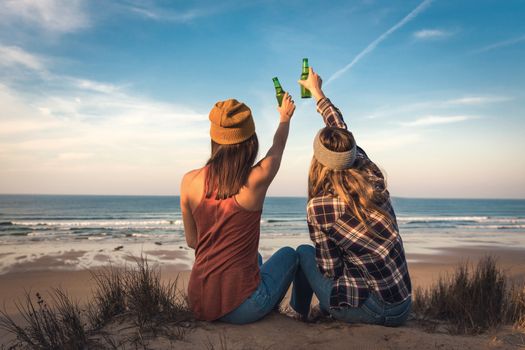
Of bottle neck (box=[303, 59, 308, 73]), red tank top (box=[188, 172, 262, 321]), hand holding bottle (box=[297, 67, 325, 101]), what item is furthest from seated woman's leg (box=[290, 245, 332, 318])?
bottle neck (box=[303, 59, 308, 73])

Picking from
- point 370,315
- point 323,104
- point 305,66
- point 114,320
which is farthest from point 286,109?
point 114,320

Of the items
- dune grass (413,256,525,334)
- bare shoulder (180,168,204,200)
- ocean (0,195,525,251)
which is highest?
bare shoulder (180,168,204,200)

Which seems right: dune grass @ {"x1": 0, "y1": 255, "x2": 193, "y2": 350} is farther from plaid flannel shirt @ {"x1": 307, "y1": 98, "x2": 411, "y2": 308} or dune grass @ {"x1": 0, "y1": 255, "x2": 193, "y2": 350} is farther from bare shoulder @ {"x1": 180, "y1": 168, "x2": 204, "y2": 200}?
plaid flannel shirt @ {"x1": 307, "y1": 98, "x2": 411, "y2": 308}

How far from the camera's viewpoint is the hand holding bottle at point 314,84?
147 inches

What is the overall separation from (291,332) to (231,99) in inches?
68.9

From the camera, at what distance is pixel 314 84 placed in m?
3.79

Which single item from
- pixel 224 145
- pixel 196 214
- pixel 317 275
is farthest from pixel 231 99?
pixel 317 275

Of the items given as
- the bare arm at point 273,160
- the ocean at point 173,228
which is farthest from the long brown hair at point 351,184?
the ocean at point 173,228

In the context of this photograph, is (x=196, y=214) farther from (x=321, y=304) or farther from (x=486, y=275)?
(x=486, y=275)

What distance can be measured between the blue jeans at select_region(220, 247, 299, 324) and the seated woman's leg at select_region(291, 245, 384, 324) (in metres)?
0.12

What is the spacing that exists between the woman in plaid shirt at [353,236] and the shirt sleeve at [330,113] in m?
0.43

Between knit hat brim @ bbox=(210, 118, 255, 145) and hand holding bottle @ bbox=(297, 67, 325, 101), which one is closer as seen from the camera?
knit hat brim @ bbox=(210, 118, 255, 145)

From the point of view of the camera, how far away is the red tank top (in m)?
2.89

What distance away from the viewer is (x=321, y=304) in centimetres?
328
